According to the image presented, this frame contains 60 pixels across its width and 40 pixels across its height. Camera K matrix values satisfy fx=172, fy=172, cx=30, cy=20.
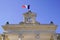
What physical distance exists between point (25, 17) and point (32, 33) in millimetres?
3747

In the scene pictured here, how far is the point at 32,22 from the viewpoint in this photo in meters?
34.1

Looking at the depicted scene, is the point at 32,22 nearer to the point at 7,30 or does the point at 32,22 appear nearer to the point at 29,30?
the point at 29,30

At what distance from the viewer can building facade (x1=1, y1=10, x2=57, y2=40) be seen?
3288 cm

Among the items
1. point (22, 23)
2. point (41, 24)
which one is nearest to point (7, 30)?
point (22, 23)

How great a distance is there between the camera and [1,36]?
110 feet

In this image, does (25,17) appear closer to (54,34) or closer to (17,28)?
(17,28)

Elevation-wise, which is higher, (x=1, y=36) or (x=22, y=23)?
(x=22, y=23)

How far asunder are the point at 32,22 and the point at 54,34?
194 inches

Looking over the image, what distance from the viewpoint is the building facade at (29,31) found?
108 feet

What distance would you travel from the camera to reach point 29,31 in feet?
108

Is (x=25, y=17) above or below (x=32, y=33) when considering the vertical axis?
above

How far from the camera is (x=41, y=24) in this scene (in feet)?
109

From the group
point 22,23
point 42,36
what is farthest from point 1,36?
point 42,36

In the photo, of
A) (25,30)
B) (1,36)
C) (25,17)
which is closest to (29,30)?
(25,30)
